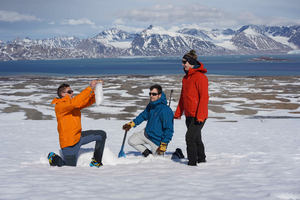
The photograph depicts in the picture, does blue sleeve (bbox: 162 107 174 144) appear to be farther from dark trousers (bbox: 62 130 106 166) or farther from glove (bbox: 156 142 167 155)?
dark trousers (bbox: 62 130 106 166)

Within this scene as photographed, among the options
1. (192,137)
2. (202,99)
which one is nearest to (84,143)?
(192,137)

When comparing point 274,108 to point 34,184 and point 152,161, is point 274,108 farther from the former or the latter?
point 34,184

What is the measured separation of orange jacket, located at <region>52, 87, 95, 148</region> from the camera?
410cm

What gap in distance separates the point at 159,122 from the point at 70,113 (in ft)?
5.51

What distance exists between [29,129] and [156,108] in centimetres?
697

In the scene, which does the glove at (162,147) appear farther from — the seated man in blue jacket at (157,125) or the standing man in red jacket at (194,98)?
the standing man in red jacket at (194,98)

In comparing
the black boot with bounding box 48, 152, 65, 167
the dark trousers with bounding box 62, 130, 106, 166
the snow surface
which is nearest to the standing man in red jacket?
the snow surface

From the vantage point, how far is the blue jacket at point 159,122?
16.4 ft

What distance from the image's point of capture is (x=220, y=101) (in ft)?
69.7

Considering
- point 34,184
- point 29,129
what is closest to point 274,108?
point 29,129

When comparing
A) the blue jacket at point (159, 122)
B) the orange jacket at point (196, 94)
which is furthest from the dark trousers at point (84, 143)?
the orange jacket at point (196, 94)

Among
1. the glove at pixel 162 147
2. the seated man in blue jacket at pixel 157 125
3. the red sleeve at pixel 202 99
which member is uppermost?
the red sleeve at pixel 202 99

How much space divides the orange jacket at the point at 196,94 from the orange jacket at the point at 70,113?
5.37 ft

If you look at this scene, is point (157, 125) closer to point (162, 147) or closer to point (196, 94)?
point (162, 147)
